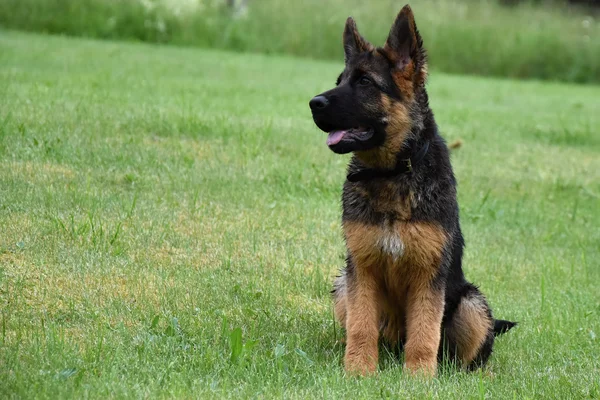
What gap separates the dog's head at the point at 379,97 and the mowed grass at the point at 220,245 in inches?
53.1

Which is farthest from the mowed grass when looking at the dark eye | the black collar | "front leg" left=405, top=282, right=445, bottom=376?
the dark eye

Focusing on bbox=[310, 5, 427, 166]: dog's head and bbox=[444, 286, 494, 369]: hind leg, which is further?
bbox=[444, 286, 494, 369]: hind leg

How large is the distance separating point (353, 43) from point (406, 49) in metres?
0.36

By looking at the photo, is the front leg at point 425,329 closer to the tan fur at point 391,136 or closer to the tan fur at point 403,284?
the tan fur at point 403,284

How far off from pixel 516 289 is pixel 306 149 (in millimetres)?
3921

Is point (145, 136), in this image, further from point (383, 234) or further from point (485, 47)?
point (485, 47)

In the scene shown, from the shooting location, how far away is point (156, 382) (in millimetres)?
4832

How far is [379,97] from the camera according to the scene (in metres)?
5.54

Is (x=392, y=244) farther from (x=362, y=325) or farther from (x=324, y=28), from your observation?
(x=324, y=28)

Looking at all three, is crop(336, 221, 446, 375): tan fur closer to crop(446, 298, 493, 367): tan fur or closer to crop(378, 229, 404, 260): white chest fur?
crop(378, 229, 404, 260): white chest fur

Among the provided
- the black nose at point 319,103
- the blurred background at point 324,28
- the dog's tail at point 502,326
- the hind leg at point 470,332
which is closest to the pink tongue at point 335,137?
the black nose at point 319,103

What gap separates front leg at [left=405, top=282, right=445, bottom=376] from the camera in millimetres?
5430

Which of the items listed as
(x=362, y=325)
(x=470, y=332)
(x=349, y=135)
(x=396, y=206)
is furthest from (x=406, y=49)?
(x=470, y=332)

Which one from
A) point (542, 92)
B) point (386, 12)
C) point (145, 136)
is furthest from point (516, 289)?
point (386, 12)
